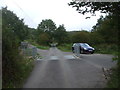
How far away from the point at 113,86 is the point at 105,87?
0.36 meters

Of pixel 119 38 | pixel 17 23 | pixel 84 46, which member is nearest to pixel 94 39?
pixel 84 46

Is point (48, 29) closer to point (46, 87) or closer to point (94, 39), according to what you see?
point (94, 39)

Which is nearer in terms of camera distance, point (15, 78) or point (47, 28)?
point (15, 78)

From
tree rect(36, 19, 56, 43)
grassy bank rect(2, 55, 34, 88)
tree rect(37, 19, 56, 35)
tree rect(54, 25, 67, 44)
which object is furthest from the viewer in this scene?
tree rect(37, 19, 56, 35)

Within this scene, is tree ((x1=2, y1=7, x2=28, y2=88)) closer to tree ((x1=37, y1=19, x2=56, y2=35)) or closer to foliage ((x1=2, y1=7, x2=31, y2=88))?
foliage ((x1=2, y1=7, x2=31, y2=88))

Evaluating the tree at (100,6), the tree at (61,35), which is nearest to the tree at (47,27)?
the tree at (61,35)

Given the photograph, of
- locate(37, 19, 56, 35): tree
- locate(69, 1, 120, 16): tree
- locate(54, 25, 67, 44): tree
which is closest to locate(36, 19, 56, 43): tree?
locate(37, 19, 56, 35): tree

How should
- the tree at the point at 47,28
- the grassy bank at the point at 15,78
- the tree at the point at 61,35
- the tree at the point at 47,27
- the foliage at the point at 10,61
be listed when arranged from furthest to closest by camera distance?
1. the tree at the point at 47,27
2. the tree at the point at 47,28
3. the tree at the point at 61,35
4. the foliage at the point at 10,61
5. the grassy bank at the point at 15,78

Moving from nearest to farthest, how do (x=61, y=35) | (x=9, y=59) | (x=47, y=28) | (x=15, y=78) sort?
1. (x=9, y=59)
2. (x=15, y=78)
3. (x=61, y=35)
4. (x=47, y=28)

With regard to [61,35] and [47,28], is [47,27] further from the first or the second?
[61,35]

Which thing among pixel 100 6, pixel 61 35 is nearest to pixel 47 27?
pixel 61 35

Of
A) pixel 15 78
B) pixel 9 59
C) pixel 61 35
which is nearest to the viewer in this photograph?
pixel 9 59

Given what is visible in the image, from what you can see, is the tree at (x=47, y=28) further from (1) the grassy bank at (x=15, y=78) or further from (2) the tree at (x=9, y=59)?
(2) the tree at (x=9, y=59)

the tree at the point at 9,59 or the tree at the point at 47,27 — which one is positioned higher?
the tree at the point at 47,27
